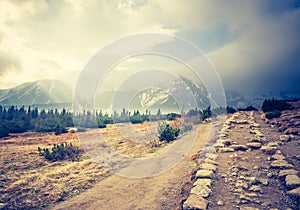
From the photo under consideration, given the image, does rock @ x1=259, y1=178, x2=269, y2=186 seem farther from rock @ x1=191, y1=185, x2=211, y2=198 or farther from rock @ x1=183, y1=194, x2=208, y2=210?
rock @ x1=183, y1=194, x2=208, y2=210

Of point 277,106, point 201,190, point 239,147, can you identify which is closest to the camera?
point 201,190

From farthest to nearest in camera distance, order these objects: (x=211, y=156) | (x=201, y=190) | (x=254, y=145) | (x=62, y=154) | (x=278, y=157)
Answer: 1. (x=62, y=154)
2. (x=254, y=145)
3. (x=211, y=156)
4. (x=278, y=157)
5. (x=201, y=190)

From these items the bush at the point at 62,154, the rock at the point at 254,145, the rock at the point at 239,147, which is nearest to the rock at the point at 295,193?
the rock at the point at 239,147

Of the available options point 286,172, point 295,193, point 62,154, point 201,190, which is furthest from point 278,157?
point 62,154

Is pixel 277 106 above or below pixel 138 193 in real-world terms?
above

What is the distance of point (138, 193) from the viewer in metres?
8.44

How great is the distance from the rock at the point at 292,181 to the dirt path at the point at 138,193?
3499mm

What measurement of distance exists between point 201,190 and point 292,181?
321 centimetres

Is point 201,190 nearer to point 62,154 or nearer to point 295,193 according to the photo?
point 295,193

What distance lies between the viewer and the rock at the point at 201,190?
7.23 meters

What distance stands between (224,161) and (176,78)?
5.43 meters

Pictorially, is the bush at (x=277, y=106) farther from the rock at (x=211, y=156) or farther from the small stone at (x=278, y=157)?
the rock at (x=211, y=156)

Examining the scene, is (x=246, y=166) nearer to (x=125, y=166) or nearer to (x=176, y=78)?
(x=176, y=78)

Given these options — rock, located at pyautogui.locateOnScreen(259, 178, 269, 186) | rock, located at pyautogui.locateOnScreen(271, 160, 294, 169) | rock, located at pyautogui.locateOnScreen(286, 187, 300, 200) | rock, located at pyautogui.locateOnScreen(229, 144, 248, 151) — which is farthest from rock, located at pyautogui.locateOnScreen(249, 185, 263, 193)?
rock, located at pyautogui.locateOnScreen(229, 144, 248, 151)
